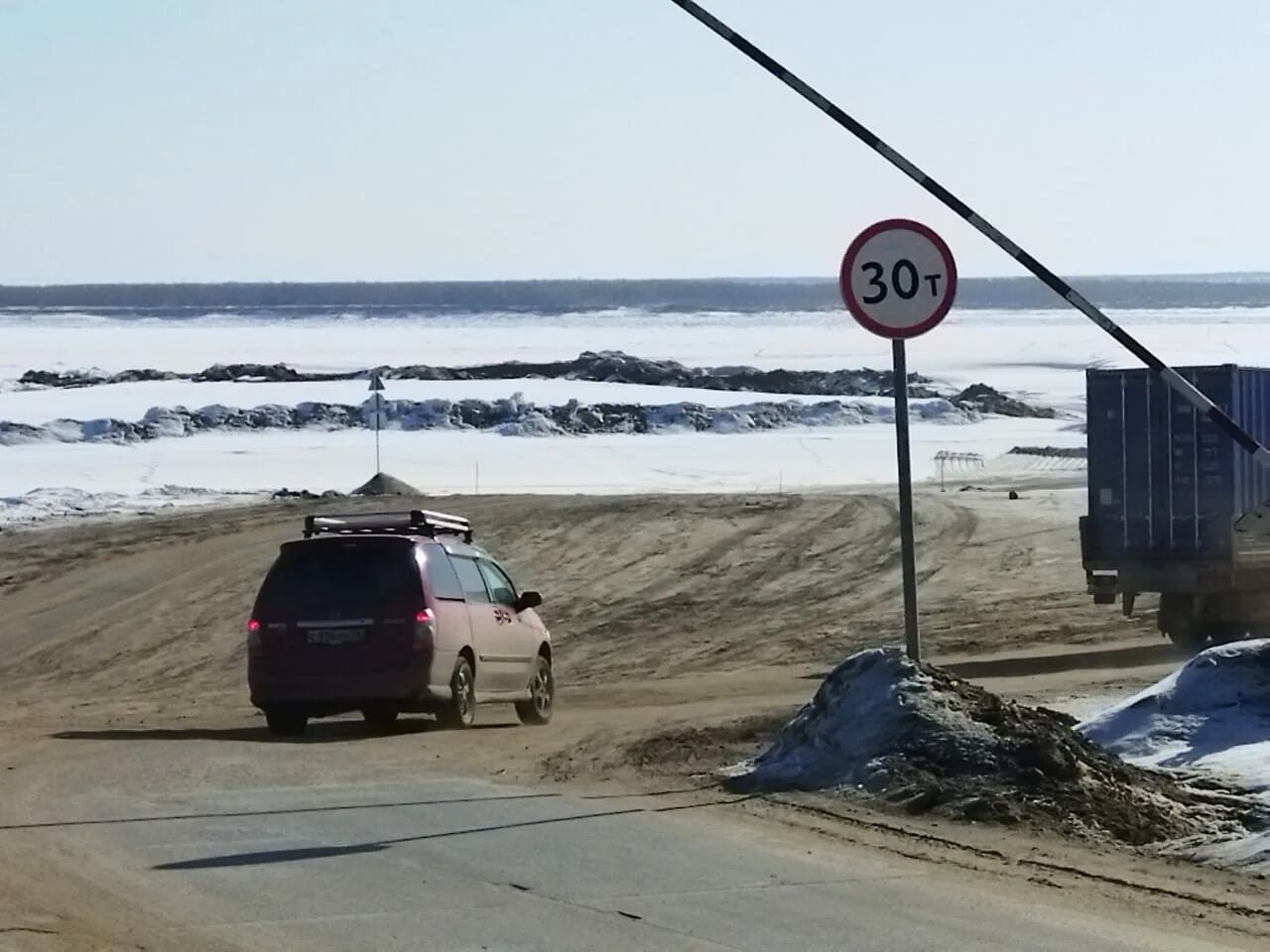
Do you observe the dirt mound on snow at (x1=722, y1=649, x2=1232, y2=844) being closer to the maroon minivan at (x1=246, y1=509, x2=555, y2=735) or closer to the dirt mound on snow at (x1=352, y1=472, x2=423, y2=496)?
the maroon minivan at (x1=246, y1=509, x2=555, y2=735)

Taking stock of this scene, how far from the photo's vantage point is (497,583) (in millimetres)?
19047

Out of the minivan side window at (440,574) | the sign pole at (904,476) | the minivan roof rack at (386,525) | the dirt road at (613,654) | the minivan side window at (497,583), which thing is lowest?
the dirt road at (613,654)

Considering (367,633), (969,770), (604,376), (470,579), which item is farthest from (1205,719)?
(604,376)

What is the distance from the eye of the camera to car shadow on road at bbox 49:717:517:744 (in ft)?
55.7

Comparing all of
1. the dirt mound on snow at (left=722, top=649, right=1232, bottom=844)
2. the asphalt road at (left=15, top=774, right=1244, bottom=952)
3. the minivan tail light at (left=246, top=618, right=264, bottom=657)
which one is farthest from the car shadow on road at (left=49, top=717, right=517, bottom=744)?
the dirt mound on snow at (left=722, top=649, right=1232, bottom=844)

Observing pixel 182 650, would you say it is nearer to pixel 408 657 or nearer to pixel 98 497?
pixel 408 657

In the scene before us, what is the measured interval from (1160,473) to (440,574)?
29.5 feet

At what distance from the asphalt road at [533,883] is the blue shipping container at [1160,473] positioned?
12158mm

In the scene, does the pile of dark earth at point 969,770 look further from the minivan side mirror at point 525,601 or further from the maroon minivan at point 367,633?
the minivan side mirror at point 525,601

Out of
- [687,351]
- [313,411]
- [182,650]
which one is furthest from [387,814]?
[687,351]

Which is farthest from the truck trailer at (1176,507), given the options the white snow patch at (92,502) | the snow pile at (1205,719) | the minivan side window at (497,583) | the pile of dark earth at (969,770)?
the white snow patch at (92,502)

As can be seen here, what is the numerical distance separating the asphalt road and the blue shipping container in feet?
39.9

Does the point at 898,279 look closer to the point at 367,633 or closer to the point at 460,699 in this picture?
the point at 367,633

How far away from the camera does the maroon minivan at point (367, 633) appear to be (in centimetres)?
1692
